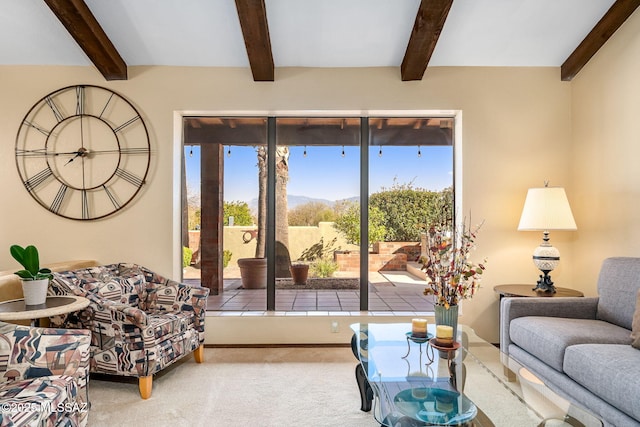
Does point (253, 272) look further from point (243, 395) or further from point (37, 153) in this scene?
point (37, 153)

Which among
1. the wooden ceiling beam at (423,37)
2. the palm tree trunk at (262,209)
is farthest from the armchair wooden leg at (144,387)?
the wooden ceiling beam at (423,37)

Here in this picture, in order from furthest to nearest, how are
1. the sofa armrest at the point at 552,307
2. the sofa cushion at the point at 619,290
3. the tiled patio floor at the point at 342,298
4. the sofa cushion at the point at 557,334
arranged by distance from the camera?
the tiled patio floor at the point at 342,298 < the sofa armrest at the point at 552,307 < the sofa cushion at the point at 619,290 < the sofa cushion at the point at 557,334

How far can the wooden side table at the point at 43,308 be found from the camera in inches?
88.2

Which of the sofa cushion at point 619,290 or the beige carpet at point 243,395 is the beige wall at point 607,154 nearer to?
the sofa cushion at point 619,290

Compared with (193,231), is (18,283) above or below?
below

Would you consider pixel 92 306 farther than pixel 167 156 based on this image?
No

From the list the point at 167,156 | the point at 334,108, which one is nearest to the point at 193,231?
the point at 167,156

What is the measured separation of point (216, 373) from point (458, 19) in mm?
3450

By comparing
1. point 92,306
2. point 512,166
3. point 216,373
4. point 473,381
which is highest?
point 512,166

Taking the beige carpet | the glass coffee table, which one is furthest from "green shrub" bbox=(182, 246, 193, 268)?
the glass coffee table

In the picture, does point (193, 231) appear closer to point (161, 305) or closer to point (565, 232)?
point (161, 305)

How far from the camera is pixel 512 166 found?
374cm

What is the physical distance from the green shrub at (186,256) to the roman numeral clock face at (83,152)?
2.35 feet

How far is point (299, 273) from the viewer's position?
404 centimetres
